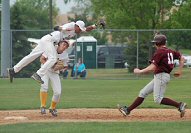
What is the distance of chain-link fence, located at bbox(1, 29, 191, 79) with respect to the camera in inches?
1393

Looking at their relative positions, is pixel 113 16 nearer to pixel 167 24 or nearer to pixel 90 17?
pixel 167 24

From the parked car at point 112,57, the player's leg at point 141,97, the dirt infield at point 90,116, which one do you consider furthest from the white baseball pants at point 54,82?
the parked car at point 112,57

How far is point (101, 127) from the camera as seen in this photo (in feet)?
37.8

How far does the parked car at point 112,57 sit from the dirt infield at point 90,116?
20163 mm

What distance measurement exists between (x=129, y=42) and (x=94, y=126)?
81.6 feet

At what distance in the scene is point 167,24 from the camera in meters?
42.8

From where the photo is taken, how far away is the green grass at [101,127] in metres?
11.0

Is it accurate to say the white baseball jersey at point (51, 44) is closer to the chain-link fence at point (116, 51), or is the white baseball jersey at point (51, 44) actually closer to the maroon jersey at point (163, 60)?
the maroon jersey at point (163, 60)

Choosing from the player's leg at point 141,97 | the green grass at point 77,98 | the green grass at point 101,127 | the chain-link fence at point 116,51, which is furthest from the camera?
the chain-link fence at point 116,51

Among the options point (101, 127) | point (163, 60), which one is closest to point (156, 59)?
point (163, 60)

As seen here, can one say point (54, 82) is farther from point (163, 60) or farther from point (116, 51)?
point (116, 51)

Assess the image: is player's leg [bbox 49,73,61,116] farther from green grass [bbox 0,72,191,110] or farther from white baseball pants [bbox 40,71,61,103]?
green grass [bbox 0,72,191,110]

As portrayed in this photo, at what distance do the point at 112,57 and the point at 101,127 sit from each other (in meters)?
25.6

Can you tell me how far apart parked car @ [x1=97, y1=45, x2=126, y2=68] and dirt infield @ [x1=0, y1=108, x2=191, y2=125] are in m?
20.2
